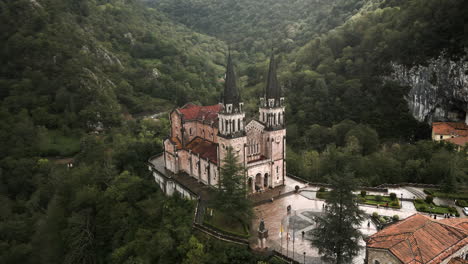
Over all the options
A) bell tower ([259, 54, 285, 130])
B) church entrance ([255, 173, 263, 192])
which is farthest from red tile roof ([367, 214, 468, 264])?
bell tower ([259, 54, 285, 130])

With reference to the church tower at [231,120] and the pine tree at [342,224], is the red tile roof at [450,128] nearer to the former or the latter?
the church tower at [231,120]

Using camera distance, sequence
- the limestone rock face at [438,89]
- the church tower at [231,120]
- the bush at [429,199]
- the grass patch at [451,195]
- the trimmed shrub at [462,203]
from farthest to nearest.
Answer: the limestone rock face at [438,89] < the grass patch at [451,195] < the bush at [429,199] < the trimmed shrub at [462,203] < the church tower at [231,120]

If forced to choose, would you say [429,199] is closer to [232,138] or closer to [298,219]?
[298,219]

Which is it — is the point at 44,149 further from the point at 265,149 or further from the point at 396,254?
the point at 396,254

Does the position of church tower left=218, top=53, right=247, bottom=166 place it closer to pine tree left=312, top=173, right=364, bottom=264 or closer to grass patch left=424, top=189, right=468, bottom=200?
pine tree left=312, top=173, right=364, bottom=264

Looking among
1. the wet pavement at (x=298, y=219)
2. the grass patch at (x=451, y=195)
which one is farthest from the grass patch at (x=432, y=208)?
the grass patch at (x=451, y=195)

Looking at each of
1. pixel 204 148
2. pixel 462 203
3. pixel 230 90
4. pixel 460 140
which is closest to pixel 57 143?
pixel 204 148
